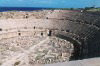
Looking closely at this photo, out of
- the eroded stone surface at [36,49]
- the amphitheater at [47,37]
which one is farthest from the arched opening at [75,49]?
the eroded stone surface at [36,49]

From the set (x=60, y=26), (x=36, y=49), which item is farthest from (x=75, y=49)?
(x=60, y=26)

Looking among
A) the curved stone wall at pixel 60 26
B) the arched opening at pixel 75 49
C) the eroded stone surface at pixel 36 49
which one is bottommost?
the eroded stone surface at pixel 36 49

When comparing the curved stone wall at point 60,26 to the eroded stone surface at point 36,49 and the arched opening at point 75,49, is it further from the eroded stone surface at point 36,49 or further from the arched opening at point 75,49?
the eroded stone surface at point 36,49

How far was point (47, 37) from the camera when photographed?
135ft

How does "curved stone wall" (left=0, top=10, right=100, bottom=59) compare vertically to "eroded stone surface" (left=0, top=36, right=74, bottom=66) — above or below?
above

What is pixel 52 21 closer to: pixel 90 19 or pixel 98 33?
pixel 90 19

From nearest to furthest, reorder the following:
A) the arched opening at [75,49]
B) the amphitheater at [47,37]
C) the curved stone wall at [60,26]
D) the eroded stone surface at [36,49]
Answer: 1. the eroded stone surface at [36,49]
2. the amphitheater at [47,37]
3. the arched opening at [75,49]
4. the curved stone wall at [60,26]

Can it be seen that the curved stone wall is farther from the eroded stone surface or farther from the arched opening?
the eroded stone surface

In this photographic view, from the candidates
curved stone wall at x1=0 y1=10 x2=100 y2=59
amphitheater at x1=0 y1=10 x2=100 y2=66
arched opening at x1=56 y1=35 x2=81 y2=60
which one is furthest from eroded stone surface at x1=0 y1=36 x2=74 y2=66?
curved stone wall at x1=0 y1=10 x2=100 y2=59

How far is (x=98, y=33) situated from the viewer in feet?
104

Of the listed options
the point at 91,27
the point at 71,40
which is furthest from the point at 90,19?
the point at 71,40

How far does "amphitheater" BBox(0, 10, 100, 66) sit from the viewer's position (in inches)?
1054

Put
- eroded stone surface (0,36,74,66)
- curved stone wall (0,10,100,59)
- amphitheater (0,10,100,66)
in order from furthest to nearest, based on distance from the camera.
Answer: curved stone wall (0,10,100,59), amphitheater (0,10,100,66), eroded stone surface (0,36,74,66)

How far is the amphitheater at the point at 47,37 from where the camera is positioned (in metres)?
26.8
